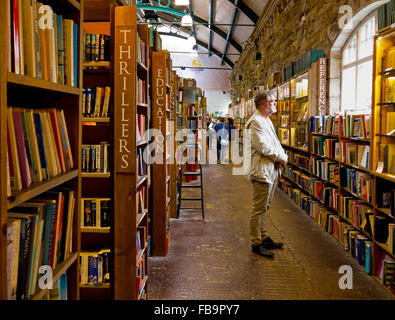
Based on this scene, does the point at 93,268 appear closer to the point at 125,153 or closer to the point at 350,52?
the point at 125,153

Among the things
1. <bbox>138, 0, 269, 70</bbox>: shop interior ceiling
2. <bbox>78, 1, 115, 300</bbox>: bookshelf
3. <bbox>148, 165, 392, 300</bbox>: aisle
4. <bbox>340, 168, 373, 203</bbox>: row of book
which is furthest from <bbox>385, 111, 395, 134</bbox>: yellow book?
<bbox>138, 0, 269, 70</bbox>: shop interior ceiling

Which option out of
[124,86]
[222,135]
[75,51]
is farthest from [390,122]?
[222,135]

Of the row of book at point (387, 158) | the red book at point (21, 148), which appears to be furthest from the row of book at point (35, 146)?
the row of book at point (387, 158)

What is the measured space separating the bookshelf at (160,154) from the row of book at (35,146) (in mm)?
2335

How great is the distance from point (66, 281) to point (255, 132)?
8.87 ft

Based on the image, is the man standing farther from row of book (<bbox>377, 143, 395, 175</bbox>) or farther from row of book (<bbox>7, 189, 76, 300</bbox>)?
row of book (<bbox>7, 189, 76, 300</bbox>)

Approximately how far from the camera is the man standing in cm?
372

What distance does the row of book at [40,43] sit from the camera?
0.99m

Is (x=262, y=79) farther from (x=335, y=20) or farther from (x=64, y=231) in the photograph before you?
(x=64, y=231)

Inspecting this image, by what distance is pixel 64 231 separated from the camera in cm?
133

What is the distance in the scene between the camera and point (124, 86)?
2.37 m

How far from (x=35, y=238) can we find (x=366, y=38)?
4983mm

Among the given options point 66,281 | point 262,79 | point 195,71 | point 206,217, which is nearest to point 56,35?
point 66,281

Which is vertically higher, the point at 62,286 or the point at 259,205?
the point at 62,286
